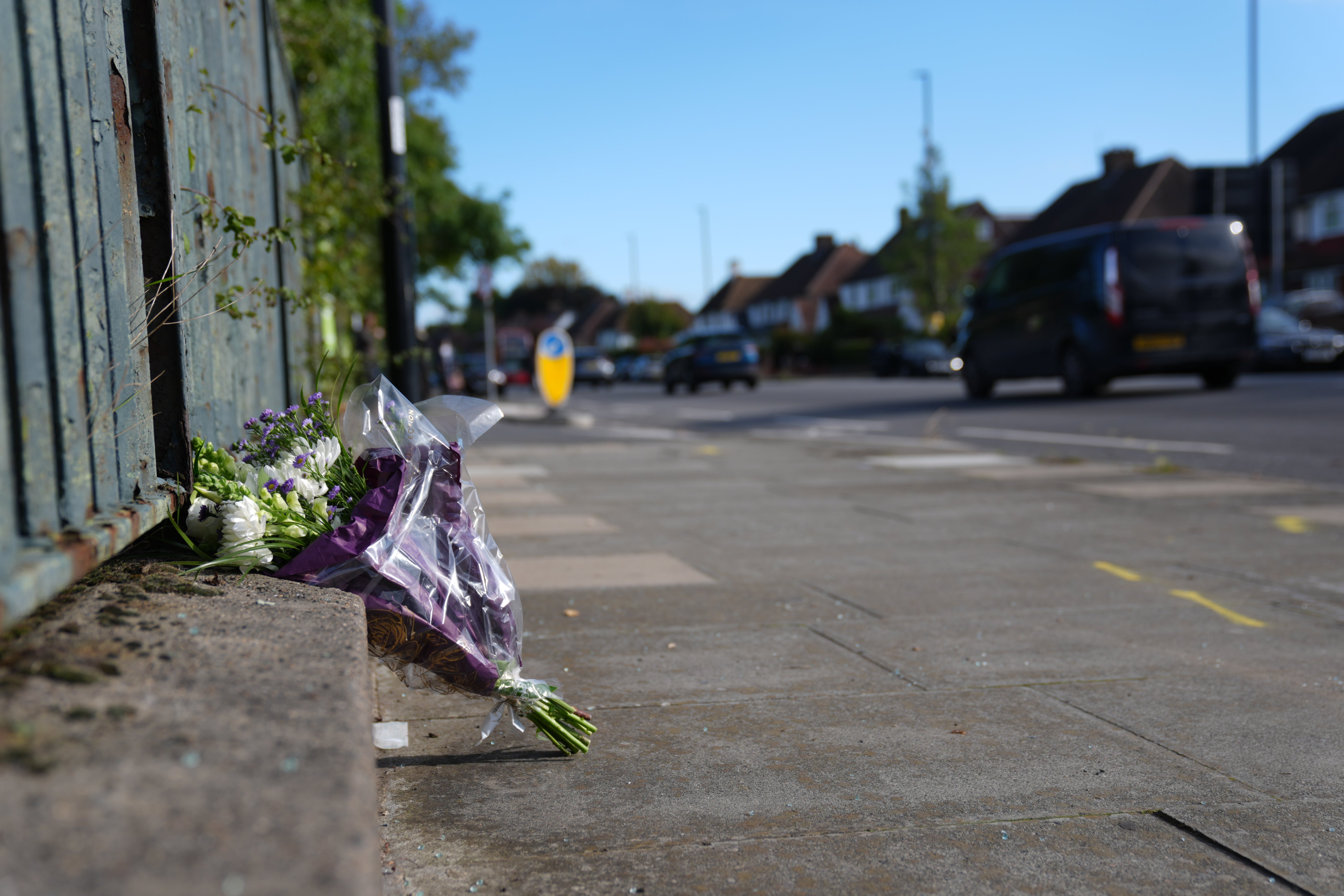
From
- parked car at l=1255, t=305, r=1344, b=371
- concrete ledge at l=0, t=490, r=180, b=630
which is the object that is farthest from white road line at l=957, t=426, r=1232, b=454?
parked car at l=1255, t=305, r=1344, b=371

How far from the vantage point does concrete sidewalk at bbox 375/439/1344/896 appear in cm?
218

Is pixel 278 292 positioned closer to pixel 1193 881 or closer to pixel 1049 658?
pixel 1049 658

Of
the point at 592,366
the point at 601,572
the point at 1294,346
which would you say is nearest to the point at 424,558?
the point at 601,572

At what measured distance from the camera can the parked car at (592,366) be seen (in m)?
44.7

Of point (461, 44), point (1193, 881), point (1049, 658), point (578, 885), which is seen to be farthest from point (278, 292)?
point (461, 44)

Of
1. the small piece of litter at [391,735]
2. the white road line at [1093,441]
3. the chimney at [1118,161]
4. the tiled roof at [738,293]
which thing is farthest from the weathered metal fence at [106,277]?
the tiled roof at [738,293]

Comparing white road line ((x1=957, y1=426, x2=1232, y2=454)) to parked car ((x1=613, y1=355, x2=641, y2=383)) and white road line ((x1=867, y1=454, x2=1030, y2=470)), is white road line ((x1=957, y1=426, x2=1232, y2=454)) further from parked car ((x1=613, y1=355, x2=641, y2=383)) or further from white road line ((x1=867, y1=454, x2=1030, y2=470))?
parked car ((x1=613, y1=355, x2=641, y2=383))

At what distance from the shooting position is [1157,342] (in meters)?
15.4

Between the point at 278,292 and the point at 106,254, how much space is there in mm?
1639

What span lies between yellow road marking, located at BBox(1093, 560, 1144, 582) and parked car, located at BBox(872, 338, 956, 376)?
96.1 feet

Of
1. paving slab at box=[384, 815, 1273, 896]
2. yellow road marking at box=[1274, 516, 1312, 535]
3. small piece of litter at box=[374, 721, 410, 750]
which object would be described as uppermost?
small piece of litter at box=[374, 721, 410, 750]

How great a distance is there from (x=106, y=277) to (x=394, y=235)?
7101mm

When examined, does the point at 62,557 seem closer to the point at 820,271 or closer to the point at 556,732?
the point at 556,732

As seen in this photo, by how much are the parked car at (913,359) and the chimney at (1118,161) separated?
77.0ft
